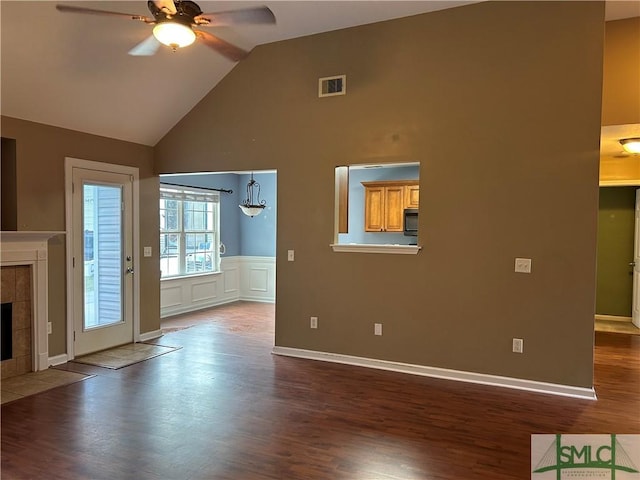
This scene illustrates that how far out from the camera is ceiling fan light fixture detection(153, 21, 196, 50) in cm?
283

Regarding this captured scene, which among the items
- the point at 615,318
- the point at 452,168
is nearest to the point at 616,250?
the point at 615,318

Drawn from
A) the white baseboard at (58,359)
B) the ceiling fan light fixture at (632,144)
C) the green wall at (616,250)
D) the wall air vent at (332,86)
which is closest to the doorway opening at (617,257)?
the green wall at (616,250)

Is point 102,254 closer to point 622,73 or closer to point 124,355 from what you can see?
point 124,355

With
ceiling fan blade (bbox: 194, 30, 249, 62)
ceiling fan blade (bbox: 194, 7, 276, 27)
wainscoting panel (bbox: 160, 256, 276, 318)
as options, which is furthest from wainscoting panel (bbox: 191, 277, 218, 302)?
ceiling fan blade (bbox: 194, 7, 276, 27)

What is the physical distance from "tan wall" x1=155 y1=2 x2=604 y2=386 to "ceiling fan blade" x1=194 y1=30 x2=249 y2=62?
5.25 feet

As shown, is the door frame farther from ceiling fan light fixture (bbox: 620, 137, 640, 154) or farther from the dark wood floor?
ceiling fan light fixture (bbox: 620, 137, 640, 154)

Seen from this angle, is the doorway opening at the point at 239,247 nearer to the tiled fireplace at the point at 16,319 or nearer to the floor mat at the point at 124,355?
the floor mat at the point at 124,355

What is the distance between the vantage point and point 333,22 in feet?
15.0

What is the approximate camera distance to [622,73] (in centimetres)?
457

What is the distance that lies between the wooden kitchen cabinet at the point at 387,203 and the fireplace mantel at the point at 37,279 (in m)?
5.00

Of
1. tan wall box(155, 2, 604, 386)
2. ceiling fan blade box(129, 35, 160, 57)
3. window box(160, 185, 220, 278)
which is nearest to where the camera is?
ceiling fan blade box(129, 35, 160, 57)

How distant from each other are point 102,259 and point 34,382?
156 cm

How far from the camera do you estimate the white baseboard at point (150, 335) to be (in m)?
5.77

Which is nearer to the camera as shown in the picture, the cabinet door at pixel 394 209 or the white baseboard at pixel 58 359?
the white baseboard at pixel 58 359
